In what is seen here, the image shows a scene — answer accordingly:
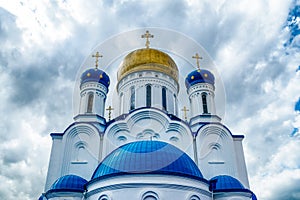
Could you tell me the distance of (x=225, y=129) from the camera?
1361cm

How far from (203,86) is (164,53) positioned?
131 inches

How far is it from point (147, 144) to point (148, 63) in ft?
23.8

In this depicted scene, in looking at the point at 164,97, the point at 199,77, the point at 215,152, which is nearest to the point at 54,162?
the point at 164,97

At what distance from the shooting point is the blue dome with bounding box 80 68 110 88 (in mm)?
15625

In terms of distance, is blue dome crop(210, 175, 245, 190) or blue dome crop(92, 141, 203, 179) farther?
blue dome crop(210, 175, 245, 190)

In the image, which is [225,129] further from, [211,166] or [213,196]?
[213,196]

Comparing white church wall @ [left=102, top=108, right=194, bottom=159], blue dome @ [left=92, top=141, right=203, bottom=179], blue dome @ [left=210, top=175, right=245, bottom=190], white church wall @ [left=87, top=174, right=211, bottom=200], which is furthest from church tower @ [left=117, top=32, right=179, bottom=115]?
white church wall @ [left=87, top=174, right=211, bottom=200]

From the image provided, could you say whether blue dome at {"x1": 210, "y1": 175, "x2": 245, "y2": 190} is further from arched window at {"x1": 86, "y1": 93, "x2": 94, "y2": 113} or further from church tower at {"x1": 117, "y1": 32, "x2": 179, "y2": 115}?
arched window at {"x1": 86, "y1": 93, "x2": 94, "y2": 113}

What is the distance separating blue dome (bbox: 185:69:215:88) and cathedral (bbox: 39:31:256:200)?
54 mm

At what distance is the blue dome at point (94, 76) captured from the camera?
15.6m

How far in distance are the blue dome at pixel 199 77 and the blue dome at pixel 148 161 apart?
6.67 meters

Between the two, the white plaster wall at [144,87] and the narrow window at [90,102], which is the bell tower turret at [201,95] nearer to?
the white plaster wall at [144,87]

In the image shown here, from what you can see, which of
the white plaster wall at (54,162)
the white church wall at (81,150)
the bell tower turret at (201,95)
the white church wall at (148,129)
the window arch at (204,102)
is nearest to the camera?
the white plaster wall at (54,162)

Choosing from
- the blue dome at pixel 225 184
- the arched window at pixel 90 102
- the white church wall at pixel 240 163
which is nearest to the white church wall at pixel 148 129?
the arched window at pixel 90 102
